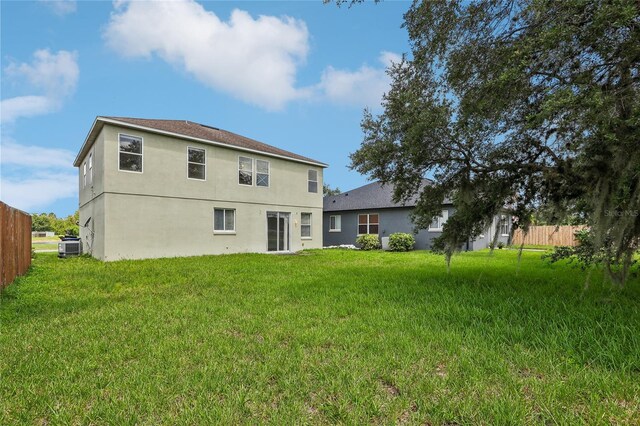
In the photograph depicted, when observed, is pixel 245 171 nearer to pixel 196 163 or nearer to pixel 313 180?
pixel 196 163

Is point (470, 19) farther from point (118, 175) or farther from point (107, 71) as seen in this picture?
point (118, 175)

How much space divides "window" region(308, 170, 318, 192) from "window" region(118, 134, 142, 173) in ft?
27.8

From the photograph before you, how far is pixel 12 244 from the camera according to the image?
7.04 metres

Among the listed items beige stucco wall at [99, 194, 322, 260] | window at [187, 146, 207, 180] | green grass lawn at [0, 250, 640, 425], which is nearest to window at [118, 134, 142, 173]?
beige stucco wall at [99, 194, 322, 260]

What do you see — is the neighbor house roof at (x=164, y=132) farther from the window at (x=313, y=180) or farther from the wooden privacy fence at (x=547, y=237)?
the wooden privacy fence at (x=547, y=237)

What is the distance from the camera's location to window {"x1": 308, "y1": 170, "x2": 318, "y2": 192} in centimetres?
1836

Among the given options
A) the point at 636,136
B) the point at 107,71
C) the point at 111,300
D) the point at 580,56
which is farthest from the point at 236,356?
the point at 107,71

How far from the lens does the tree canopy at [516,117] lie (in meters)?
3.66

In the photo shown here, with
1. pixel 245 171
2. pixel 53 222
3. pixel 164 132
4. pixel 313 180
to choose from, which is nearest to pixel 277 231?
pixel 245 171

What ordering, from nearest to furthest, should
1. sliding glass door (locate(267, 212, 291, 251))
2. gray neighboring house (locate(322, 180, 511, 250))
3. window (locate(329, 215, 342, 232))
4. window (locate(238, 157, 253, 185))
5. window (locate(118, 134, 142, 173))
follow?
window (locate(118, 134, 142, 173)) → window (locate(238, 157, 253, 185)) → sliding glass door (locate(267, 212, 291, 251)) → gray neighboring house (locate(322, 180, 511, 250)) → window (locate(329, 215, 342, 232))

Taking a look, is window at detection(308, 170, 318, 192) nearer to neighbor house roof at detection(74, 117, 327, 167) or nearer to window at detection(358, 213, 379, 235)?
neighbor house roof at detection(74, 117, 327, 167)

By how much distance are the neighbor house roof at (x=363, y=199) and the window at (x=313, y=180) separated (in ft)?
13.2

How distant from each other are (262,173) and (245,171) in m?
0.91

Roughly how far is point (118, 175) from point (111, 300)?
25.4 ft
